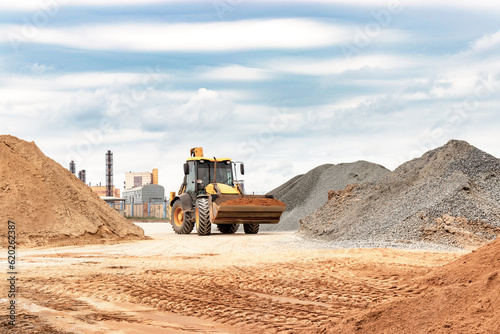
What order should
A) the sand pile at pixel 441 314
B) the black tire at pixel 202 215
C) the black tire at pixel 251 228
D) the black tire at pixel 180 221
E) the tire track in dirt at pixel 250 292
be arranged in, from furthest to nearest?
the black tire at pixel 180 221, the black tire at pixel 251 228, the black tire at pixel 202 215, the tire track in dirt at pixel 250 292, the sand pile at pixel 441 314

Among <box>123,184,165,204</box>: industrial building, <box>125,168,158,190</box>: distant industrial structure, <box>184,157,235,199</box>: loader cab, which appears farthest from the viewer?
<box>125,168,158,190</box>: distant industrial structure

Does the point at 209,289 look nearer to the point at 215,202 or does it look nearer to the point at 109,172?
the point at 215,202

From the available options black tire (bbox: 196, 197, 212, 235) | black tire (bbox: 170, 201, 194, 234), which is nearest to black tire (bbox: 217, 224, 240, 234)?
black tire (bbox: 170, 201, 194, 234)

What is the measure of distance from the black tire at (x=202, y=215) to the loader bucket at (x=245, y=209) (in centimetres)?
67

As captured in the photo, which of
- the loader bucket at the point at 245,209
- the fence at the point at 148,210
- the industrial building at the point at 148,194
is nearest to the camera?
the loader bucket at the point at 245,209

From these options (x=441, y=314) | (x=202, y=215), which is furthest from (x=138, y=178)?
(x=441, y=314)

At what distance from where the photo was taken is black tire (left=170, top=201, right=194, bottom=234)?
24.9 m

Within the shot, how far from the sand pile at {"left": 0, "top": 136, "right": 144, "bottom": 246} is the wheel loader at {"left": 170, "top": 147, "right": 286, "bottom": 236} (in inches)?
114

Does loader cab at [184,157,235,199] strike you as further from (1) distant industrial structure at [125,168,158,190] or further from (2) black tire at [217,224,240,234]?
(1) distant industrial structure at [125,168,158,190]

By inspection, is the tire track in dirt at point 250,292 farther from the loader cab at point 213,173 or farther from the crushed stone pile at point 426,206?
the loader cab at point 213,173

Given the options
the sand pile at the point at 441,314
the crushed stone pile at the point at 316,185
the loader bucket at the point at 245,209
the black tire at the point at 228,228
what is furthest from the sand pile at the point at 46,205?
the sand pile at the point at 441,314

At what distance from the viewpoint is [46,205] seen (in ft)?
64.0

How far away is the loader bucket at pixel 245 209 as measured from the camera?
21312mm

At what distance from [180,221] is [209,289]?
56.4 feet
